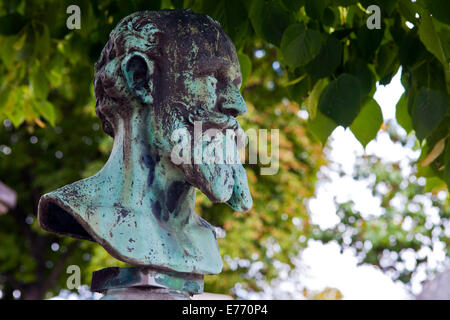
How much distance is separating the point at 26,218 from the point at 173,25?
8623 millimetres

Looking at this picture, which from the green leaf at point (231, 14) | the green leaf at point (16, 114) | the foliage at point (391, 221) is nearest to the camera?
the green leaf at point (231, 14)

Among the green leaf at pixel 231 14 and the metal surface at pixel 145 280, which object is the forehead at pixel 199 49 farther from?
the metal surface at pixel 145 280

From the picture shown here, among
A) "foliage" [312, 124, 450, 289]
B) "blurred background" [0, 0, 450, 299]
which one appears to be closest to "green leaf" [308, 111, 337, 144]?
"blurred background" [0, 0, 450, 299]

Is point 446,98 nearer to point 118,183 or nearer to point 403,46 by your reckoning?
point 403,46

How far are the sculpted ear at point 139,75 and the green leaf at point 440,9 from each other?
1.02 metres

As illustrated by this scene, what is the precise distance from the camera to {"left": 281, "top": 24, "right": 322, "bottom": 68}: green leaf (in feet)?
8.86

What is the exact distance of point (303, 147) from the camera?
31.5ft

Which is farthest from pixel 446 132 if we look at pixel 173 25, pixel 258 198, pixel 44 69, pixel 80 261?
pixel 80 261

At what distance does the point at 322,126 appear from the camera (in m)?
2.80

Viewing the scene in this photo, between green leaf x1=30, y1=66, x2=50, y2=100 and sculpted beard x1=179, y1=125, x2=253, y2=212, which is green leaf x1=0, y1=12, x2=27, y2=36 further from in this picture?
sculpted beard x1=179, y1=125, x2=253, y2=212

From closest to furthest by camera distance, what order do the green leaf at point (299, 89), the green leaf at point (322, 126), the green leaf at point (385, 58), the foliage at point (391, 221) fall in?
1. the green leaf at point (322, 126)
2. the green leaf at point (385, 58)
3. the green leaf at point (299, 89)
4. the foliage at point (391, 221)

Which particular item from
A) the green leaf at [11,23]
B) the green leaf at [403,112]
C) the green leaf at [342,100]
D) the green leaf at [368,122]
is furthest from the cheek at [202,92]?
the green leaf at [11,23]

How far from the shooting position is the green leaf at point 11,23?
3.67 m

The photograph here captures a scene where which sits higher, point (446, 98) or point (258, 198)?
point (446, 98)
